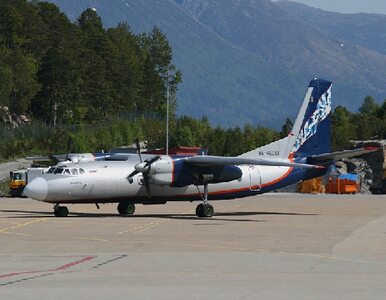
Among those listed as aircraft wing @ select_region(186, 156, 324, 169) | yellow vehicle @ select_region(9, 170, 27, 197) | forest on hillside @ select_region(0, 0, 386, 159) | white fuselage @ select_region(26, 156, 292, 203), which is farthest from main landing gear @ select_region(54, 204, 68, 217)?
forest on hillside @ select_region(0, 0, 386, 159)

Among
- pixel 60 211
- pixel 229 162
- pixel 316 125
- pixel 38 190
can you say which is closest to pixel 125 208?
pixel 60 211

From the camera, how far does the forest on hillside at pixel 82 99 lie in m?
111

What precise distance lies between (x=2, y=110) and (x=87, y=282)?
336 ft

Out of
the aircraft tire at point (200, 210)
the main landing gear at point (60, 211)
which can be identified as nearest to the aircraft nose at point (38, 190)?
the main landing gear at point (60, 211)

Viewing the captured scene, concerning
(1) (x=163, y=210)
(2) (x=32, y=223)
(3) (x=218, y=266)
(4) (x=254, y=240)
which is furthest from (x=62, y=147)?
(3) (x=218, y=266)

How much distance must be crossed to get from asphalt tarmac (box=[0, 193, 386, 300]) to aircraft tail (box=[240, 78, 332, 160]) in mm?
2983

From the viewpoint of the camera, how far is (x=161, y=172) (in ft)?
169

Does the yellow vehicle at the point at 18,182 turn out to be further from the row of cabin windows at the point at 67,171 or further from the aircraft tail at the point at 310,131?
the row of cabin windows at the point at 67,171

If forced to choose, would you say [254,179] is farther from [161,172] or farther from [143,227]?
[143,227]

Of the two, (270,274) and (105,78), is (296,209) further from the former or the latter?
(105,78)

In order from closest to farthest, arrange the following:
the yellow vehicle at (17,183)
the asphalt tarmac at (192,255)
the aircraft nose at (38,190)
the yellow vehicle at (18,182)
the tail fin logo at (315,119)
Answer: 1. the asphalt tarmac at (192,255)
2. the aircraft nose at (38,190)
3. the tail fin logo at (315,119)
4. the yellow vehicle at (18,182)
5. the yellow vehicle at (17,183)

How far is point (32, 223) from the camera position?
153 ft

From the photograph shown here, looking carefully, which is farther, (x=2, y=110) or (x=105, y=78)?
(x=105, y=78)

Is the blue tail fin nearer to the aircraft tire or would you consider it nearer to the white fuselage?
the white fuselage
